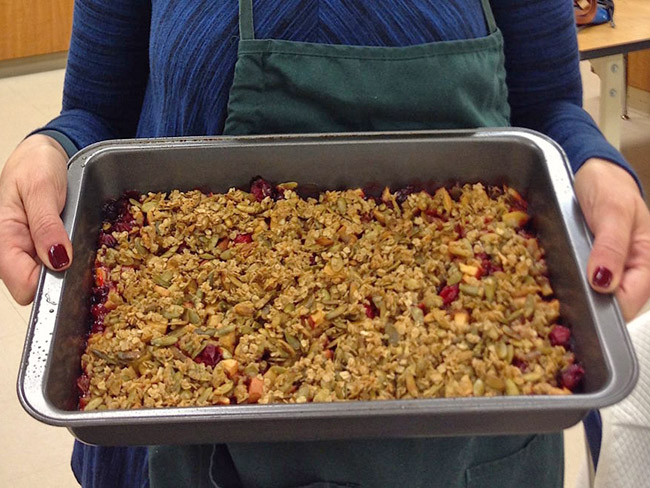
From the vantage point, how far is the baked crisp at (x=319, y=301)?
81 centimetres

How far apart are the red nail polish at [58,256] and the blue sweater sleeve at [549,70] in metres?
0.64

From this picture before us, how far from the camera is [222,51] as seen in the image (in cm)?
94

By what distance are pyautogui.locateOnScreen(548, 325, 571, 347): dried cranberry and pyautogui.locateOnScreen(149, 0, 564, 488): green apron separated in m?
0.15

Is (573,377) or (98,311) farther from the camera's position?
(98,311)

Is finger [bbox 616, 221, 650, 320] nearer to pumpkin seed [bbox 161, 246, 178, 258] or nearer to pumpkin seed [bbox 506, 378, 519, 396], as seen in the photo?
pumpkin seed [bbox 506, 378, 519, 396]

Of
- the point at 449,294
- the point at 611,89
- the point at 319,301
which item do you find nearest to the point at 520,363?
the point at 449,294

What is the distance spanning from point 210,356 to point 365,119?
37 centimetres

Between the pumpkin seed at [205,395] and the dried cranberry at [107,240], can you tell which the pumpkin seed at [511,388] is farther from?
the dried cranberry at [107,240]

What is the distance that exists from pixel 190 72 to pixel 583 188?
0.51m

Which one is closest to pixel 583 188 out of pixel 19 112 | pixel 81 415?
pixel 81 415

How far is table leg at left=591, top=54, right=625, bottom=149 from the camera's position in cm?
255

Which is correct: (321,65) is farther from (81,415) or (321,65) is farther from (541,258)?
(81,415)

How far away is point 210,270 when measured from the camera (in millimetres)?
960

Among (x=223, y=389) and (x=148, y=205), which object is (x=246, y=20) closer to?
(x=148, y=205)
